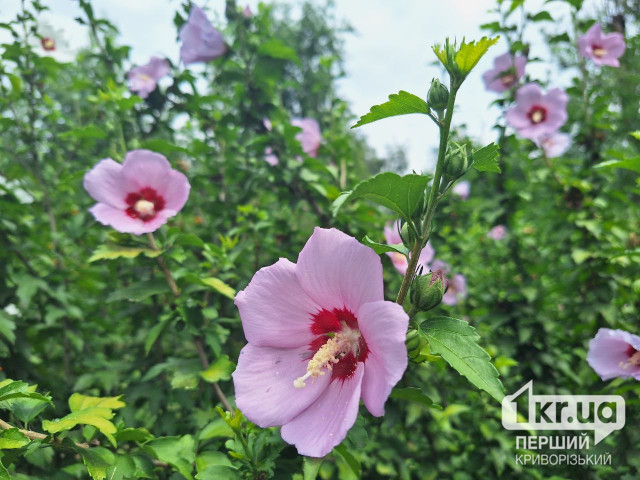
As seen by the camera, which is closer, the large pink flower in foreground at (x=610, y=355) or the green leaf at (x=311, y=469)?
the green leaf at (x=311, y=469)

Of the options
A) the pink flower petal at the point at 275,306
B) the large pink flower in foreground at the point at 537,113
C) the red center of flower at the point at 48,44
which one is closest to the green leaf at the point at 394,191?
the pink flower petal at the point at 275,306

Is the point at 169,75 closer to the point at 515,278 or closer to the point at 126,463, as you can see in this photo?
the point at 126,463

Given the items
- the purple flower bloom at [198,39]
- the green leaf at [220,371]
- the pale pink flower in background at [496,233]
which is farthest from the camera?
the pale pink flower in background at [496,233]

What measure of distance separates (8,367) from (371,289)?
1.52m

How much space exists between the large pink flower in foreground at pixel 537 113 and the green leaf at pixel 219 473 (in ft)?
7.24

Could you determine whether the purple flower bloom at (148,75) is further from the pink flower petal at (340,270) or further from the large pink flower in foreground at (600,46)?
the large pink flower in foreground at (600,46)

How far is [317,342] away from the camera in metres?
0.93

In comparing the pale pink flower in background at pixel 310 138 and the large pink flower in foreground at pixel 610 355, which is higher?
the pale pink flower in background at pixel 310 138

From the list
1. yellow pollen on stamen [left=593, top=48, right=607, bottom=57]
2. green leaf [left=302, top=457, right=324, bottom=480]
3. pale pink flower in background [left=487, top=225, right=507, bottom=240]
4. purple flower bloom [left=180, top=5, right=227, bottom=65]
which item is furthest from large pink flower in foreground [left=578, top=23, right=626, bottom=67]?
green leaf [left=302, top=457, right=324, bottom=480]

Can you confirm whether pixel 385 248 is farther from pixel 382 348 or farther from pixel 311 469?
pixel 311 469

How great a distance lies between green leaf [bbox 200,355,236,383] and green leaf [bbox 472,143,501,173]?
887 mm

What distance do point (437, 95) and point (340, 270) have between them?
0.36 m
